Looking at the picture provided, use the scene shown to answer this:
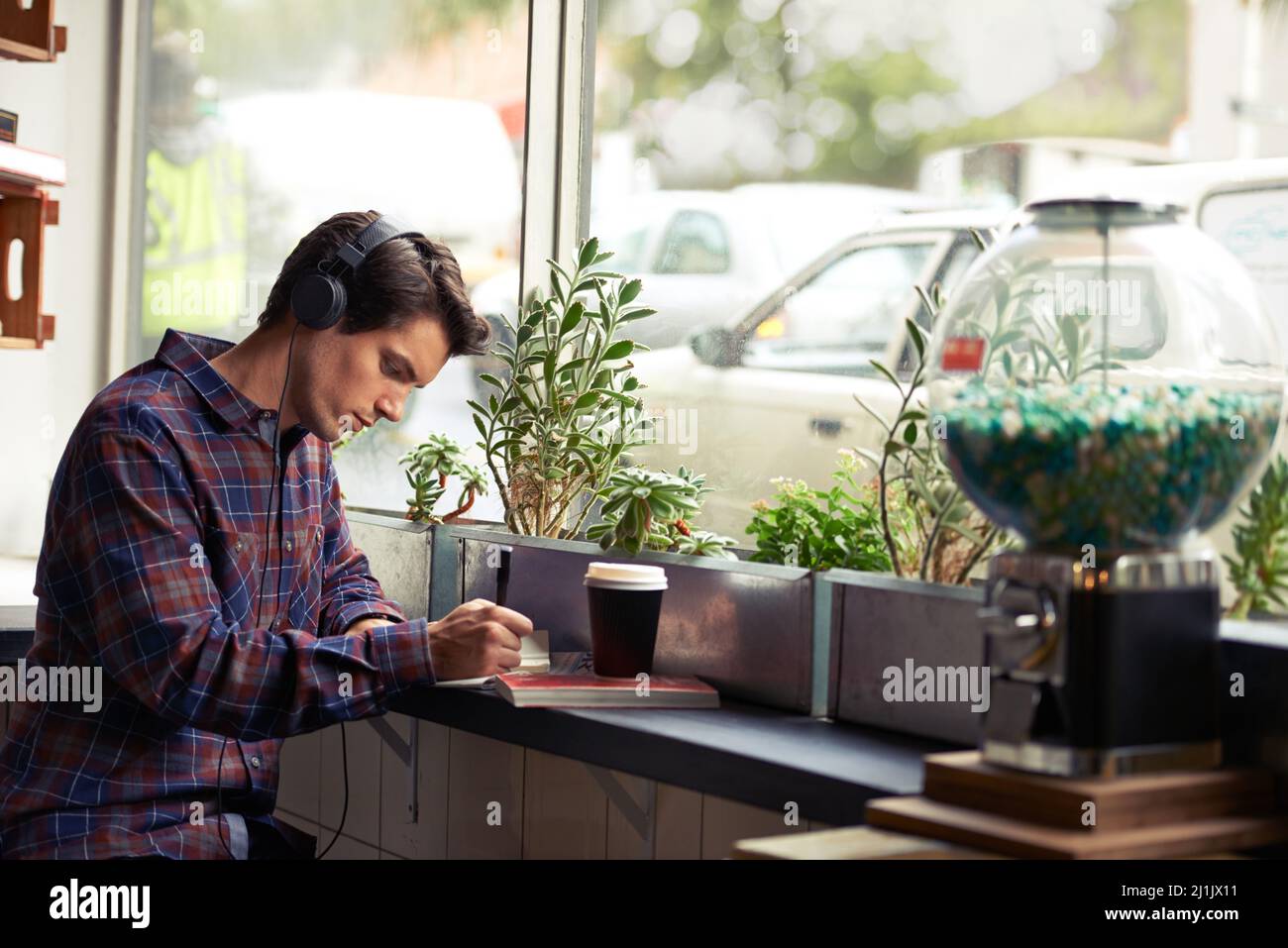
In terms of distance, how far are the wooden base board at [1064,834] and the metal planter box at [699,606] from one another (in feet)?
1.57

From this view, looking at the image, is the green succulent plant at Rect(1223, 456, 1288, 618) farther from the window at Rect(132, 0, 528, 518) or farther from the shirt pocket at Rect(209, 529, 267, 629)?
the window at Rect(132, 0, 528, 518)

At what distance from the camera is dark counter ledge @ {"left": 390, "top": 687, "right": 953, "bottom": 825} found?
57.8 inches

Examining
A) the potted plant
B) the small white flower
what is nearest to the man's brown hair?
the potted plant

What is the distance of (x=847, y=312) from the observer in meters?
2.26

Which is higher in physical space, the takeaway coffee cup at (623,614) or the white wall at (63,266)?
the white wall at (63,266)

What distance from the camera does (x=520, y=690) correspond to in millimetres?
1812

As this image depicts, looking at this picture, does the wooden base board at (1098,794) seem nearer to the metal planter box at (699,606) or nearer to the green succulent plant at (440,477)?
the metal planter box at (699,606)

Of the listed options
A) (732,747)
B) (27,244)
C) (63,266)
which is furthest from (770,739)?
(63,266)

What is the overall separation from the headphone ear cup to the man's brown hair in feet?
0.10

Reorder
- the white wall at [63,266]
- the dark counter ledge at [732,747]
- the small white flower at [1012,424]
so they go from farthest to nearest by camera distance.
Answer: the white wall at [63,266]
the dark counter ledge at [732,747]
the small white flower at [1012,424]

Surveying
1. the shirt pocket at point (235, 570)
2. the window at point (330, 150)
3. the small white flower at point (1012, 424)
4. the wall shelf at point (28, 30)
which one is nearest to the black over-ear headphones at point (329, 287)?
the shirt pocket at point (235, 570)

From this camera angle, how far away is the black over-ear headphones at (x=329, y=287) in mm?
1884

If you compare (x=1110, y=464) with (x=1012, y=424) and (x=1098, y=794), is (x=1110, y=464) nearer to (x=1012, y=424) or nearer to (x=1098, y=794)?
(x=1012, y=424)
